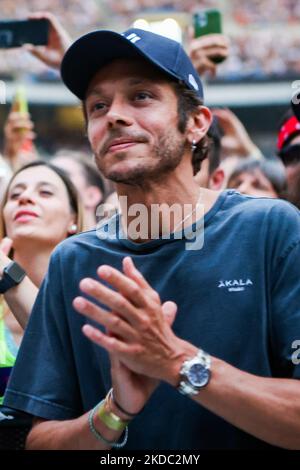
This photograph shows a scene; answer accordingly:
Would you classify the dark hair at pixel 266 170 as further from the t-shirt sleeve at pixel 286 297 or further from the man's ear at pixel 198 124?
the t-shirt sleeve at pixel 286 297

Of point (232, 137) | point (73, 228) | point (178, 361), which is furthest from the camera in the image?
point (232, 137)

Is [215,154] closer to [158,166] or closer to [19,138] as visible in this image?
[19,138]

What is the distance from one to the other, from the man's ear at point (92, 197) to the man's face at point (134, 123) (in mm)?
1947

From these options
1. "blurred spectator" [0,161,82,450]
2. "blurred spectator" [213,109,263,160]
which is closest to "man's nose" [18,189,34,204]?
"blurred spectator" [0,161,82,450]

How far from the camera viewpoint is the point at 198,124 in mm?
2293

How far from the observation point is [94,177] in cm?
422

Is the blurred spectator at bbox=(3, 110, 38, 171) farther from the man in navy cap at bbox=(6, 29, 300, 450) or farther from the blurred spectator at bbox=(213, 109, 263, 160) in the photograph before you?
the man in navy cap at bbox=(6, 29, 300, 450)

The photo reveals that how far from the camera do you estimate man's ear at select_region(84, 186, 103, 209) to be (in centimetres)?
413

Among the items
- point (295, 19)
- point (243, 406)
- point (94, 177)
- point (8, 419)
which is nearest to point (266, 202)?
point (243, 406)

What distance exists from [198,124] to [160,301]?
1.96ft

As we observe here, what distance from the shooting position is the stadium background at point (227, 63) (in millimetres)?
14297

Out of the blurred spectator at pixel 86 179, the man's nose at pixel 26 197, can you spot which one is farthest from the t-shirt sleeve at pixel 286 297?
the blurred spectator at pixel 86 179

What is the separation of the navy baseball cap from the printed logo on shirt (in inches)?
22.0

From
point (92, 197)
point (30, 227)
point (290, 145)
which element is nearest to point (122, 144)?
point (30, 227)
